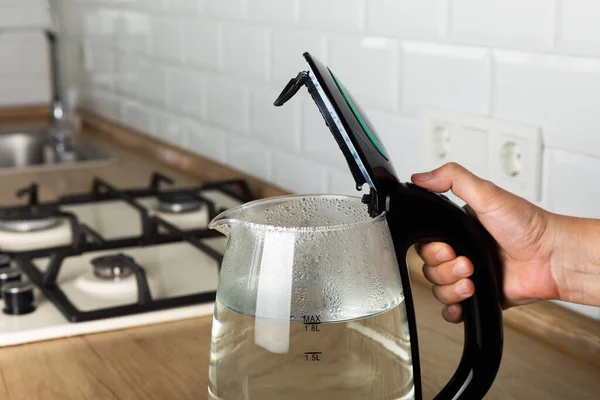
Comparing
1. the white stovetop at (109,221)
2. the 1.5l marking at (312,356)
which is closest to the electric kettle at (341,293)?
the 1.5l marking at (312,356)

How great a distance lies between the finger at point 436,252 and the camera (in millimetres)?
667

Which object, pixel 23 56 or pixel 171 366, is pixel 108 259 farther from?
pixel 23 56

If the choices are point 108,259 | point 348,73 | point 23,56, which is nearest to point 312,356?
point 108,259

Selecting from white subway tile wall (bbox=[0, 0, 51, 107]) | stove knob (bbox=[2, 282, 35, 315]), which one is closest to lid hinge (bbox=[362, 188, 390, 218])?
stove knob (bbox=[2, 282, 35, 315])

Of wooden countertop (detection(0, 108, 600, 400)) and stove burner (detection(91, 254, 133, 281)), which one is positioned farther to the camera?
stove burner (detection(91, 254, 133, 281))

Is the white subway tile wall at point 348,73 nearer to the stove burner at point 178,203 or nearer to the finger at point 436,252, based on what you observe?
the stove burner at point 178,203

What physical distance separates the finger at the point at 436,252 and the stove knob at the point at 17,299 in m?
0.49

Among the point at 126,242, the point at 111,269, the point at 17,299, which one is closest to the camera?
the point at 17,299

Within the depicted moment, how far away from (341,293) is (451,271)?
0.34 feet

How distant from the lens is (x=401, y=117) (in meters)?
1.15

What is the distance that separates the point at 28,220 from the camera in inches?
51.9

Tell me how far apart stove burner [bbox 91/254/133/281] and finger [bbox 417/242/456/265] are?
48cm

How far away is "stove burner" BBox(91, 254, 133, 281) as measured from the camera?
109 cm

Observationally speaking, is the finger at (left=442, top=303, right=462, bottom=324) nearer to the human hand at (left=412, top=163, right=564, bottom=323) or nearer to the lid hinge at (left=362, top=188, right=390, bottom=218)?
the human hand at (left=412, top=163, right=564, bottom=323)
